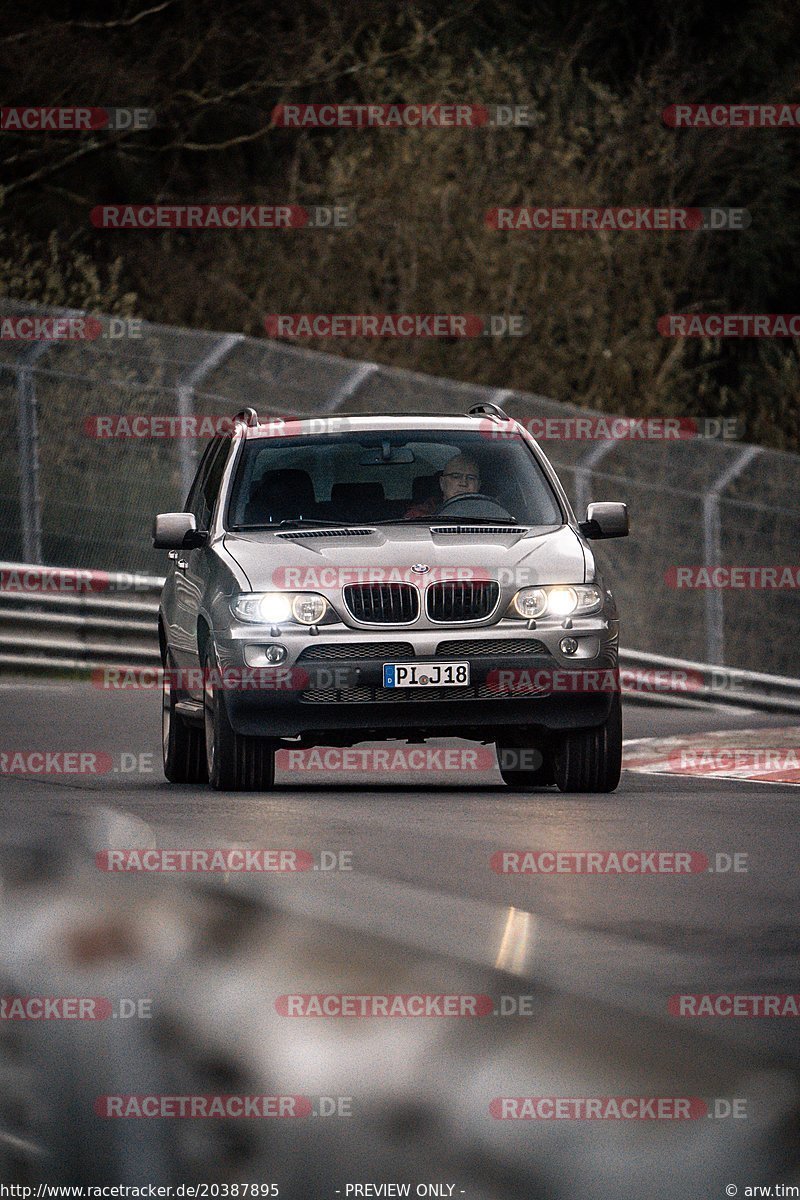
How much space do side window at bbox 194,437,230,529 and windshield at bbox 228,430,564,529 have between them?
0.72 feet

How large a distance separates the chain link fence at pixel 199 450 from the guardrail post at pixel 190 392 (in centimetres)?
2

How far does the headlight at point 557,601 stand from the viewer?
44.4 feet

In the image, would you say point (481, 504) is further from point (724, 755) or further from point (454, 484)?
point (724, 755)

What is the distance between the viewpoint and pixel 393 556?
533 inches

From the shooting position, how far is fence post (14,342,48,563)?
24906mm

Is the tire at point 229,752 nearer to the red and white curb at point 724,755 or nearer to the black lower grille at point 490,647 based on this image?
the black lower grille at point 490,647

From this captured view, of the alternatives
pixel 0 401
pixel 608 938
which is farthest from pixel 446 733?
pixel 0 401

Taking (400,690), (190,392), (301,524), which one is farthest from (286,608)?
(190,392)

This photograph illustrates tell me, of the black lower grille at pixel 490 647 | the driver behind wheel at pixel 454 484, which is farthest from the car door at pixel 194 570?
the black lower grille at pixel 490 647

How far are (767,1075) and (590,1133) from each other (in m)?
0.76

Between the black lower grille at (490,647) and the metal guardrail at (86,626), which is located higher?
the black lower grille at (490,647)

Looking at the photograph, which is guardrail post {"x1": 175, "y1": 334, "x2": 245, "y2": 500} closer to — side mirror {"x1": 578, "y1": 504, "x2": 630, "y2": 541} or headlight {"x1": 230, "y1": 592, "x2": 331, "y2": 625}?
side mirror {"x1": 578, "y1": 504, "x2": 630, "y2": 541}

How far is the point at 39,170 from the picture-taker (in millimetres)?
37062

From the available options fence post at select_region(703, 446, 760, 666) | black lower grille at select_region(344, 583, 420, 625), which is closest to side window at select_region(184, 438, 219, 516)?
black lower grille at select_region(344, 583, 420, 625)
